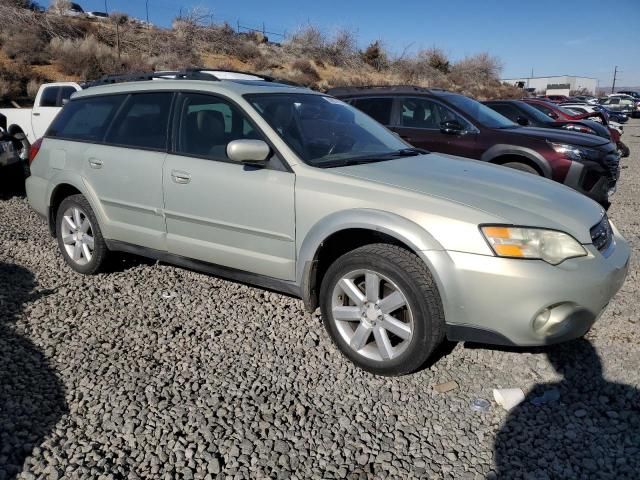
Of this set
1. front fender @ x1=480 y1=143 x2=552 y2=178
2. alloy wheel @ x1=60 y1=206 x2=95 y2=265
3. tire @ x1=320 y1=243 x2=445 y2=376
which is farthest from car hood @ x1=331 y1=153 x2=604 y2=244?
front fender @ x1=480 y1=143 x2=552 y2=178

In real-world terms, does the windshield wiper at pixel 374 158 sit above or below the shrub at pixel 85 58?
below

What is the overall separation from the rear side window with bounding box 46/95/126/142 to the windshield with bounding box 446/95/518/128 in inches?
191

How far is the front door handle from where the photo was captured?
3.85 metres

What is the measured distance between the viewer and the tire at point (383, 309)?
293 centimetres

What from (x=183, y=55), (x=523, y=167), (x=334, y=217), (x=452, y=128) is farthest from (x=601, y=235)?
(x=183, y=55)

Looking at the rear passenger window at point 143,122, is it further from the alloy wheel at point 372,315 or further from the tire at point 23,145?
the tire at point 23,145

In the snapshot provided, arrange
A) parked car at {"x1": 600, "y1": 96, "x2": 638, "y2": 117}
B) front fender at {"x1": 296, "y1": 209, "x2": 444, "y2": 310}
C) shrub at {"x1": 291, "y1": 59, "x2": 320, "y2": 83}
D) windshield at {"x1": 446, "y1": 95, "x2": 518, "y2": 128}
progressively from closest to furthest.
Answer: front fender at {"x1": 296, "y1": 209, "x2": 444, "y2": 310} < windshield at {"x1": 446, "y1": 95, "x2": 518, "y2": 128} < shrub at {"x1": 291, "y1": 59, "x2": 320, "y2": 83} < parked car at {"x1": 600, "y1": 96, "x2": 638, "y2": 117}

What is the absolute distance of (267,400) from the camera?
2.96 metres

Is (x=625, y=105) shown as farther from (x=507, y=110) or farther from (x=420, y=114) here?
(x=420, y=114)

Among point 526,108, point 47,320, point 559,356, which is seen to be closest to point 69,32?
point 526,108

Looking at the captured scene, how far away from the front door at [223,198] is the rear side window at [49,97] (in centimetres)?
783

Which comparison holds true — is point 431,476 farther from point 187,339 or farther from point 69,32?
point 69,32

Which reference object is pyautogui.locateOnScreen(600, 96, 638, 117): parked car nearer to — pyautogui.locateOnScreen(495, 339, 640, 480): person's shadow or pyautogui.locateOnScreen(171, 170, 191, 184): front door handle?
pyautogui.locateOnScreen(495, 339, 640, 480): person's shadow

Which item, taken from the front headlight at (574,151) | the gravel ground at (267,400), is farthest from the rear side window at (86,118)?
the front headlight at (574,151)
